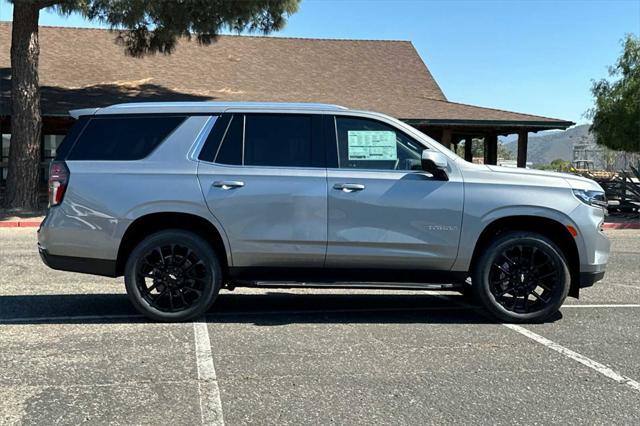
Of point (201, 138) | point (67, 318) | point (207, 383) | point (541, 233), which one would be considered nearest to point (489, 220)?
point (541, 233)

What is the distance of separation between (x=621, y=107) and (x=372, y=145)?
87.8 feet

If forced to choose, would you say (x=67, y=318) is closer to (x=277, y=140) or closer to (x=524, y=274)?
(x=277, y=140)

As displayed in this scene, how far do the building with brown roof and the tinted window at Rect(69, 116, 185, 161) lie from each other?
13.6 meters

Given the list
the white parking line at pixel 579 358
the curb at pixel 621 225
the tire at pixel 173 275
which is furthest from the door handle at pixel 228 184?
the curb at pixel 621 225

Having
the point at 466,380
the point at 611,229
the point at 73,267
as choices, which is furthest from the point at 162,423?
the point at 611,229

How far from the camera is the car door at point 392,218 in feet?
18.2

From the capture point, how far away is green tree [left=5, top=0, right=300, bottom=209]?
1605cm

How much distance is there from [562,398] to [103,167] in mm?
4138

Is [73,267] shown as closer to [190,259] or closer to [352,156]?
[190,259]

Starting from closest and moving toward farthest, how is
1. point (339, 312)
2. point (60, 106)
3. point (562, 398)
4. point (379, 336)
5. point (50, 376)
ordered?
1. point (562, 398)
2. point (50, 376)
3. point (379, 336)
4. point (339, 312)
5. point (60, 106)

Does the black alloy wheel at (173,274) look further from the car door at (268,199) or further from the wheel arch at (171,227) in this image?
the car door at (268,199)

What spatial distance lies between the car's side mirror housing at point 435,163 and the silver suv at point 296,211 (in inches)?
0.6

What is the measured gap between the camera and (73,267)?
562cm

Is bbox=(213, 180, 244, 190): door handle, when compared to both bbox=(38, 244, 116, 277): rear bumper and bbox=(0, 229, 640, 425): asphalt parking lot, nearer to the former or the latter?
bbox=(38, 244, 116, 277): rear bumper
